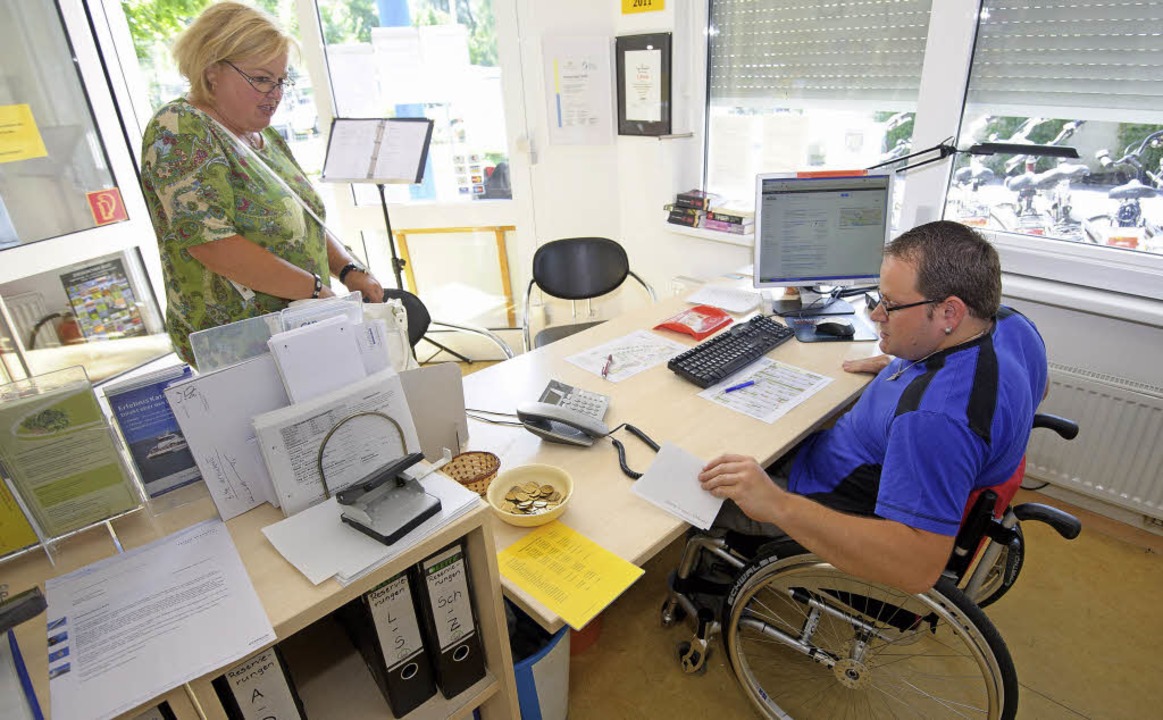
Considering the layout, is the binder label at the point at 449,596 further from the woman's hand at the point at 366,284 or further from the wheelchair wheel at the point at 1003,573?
the woman's hand at the point at 366,284

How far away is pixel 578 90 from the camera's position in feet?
9.90

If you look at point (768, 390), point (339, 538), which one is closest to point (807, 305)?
point (768, 390)

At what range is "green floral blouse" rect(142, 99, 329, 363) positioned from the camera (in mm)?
1488

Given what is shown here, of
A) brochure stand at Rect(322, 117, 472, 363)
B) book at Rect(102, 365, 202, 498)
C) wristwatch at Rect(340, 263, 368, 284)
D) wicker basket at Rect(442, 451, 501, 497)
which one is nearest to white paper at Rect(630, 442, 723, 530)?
wicker basket at Rect(442, 451, 501, 497)

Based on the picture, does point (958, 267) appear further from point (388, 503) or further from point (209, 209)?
point (209, 209)

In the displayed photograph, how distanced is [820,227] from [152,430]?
1889mm

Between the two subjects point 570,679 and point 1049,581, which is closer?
point 570,679

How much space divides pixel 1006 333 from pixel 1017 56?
4.82ft

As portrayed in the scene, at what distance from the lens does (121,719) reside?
0.69 metres

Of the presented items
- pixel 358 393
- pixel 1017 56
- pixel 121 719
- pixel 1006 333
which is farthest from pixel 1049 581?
pixel 121 719

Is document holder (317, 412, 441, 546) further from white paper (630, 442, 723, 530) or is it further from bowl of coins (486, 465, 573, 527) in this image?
white paper (630, 442, 723, 530)

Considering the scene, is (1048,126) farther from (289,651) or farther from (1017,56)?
(289,651)

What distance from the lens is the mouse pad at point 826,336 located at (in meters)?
1.92

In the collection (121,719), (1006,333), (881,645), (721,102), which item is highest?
(721,102)
